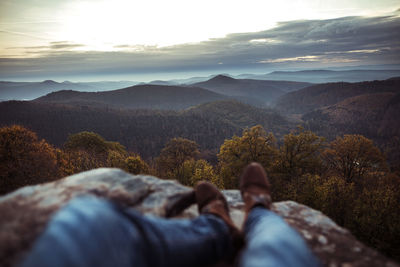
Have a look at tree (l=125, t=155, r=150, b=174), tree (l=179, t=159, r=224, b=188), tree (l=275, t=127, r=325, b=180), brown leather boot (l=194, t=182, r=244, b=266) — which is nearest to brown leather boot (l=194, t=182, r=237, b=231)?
brown leather boot (l=194, t=182, r=244, b=266)

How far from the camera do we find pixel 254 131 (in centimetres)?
2048

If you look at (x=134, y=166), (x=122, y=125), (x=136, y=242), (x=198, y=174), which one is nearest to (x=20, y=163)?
(x=134, y=166)

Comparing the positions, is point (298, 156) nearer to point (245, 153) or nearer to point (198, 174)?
point (245, 153)

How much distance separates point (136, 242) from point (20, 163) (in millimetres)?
19912

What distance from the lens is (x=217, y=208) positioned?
12.0 ft

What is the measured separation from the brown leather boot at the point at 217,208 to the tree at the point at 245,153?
14.6 metres

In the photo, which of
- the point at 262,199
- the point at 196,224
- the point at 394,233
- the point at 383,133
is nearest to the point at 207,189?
the point at 262,199

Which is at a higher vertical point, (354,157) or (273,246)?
(273,246)

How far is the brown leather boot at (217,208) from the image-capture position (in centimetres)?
279

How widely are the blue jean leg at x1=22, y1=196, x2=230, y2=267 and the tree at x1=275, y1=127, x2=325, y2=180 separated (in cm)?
1975

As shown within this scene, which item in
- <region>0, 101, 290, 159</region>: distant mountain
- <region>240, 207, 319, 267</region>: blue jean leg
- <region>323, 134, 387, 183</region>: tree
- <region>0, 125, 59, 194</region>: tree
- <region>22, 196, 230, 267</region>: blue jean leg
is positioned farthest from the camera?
<region>0, 101, 290, 159</region>: distant mountain

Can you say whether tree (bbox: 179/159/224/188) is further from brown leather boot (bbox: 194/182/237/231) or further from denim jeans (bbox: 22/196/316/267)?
denim jeans (bbox: 22/196/316/267)

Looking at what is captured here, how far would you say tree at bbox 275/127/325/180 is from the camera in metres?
20.2

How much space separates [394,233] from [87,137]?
45413 millimetres
